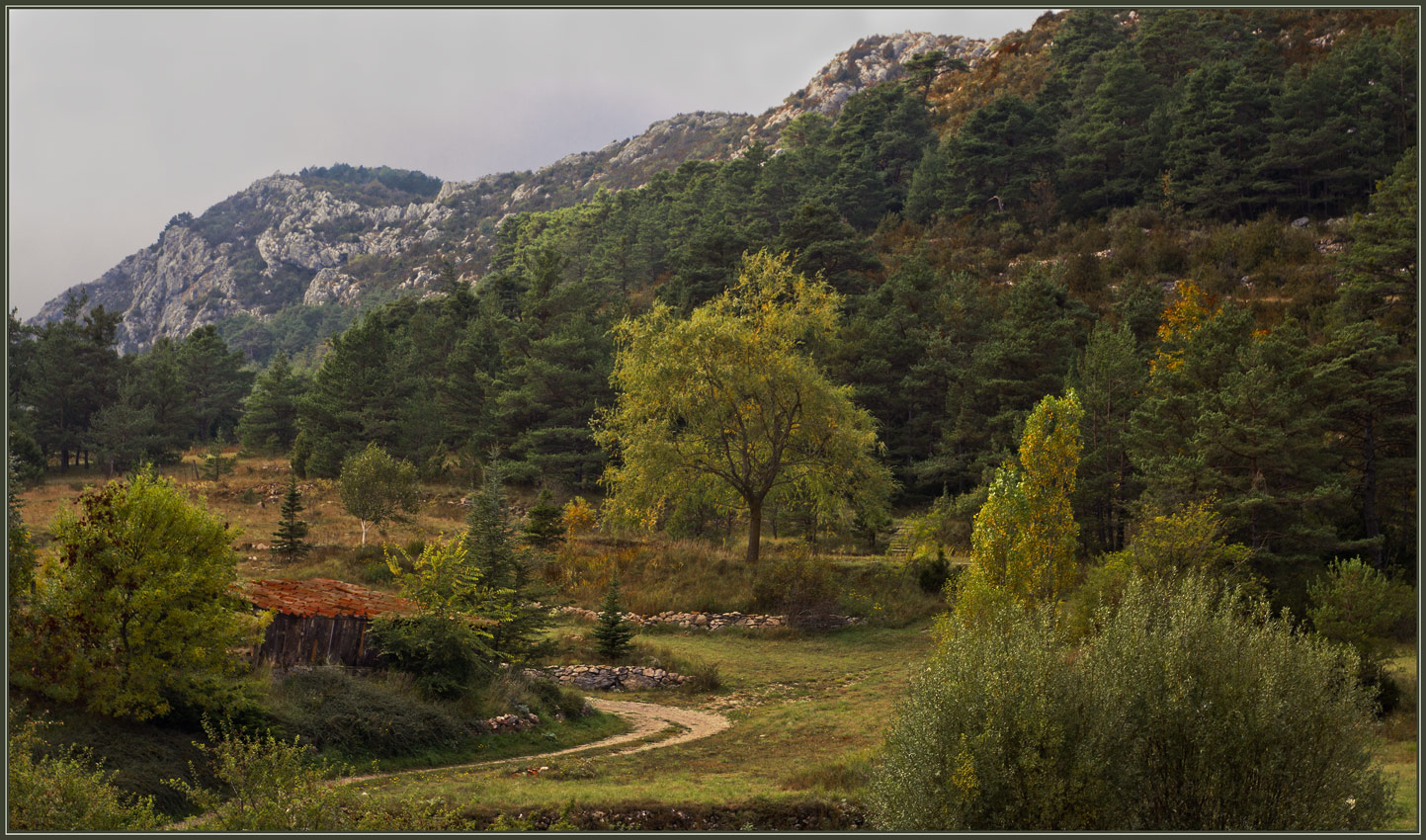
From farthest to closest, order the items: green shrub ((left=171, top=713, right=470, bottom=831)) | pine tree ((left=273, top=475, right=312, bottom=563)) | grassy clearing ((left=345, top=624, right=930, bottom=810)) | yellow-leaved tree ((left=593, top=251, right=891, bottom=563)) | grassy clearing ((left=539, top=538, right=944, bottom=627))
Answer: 1. yellow-leaved tree ((left=593, top=251, right=891, bottom=563))
2. pine tree ((left=273, top=475, right=312, bottom=563))
3. grassy clearing ((left=539, top=538, right=944, bottom=627))
4. grassy clearing ((left=345, top=624, right=930, bottom=810))
5. green shrub ((left=171, top=713, right=470, bottom=831))

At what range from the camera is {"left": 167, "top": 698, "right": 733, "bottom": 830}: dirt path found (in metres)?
14.8

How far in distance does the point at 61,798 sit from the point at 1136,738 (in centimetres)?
1264

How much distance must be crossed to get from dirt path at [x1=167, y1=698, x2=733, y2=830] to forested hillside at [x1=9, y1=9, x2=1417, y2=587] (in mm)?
15449

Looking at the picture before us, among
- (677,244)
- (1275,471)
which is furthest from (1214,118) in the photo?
(677,244)

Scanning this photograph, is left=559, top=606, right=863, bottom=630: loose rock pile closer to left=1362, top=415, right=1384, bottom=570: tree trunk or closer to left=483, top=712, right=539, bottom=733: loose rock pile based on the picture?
left=483, top=712, right=539, bottom=733: loose rock pile

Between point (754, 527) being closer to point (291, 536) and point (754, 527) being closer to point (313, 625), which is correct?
point (291, 536)

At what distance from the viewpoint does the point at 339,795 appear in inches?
407

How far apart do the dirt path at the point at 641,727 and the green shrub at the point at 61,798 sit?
334cm

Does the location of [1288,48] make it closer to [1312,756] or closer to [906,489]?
[906,489]

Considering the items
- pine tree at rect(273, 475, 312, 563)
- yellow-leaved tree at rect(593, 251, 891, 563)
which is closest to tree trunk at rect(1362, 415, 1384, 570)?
yellow-leaved tree at rect(593, 251, 891, 563)

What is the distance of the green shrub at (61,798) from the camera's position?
888 centimetres

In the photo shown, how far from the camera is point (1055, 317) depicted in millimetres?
39750

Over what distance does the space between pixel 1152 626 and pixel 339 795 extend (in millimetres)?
11052

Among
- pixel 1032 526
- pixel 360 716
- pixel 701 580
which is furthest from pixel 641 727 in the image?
pixel 701 580
